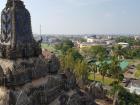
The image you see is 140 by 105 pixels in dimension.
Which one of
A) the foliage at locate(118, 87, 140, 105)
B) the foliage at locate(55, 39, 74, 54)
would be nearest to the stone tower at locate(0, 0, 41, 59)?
the foliage at locate(118, 87, 140, 105)

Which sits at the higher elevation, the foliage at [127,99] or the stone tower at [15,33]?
the stone tower at [15,33]

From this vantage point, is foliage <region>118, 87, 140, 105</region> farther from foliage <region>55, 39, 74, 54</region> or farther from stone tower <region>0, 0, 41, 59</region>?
foliage <region>55, 39, 74, 54</region>

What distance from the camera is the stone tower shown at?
73.2 feet

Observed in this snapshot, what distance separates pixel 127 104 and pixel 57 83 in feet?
37.1

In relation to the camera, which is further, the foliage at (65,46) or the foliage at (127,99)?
the foliage at (65,46)

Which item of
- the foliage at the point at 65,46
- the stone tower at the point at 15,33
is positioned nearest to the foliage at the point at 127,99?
the stone tower at the point at 15,33

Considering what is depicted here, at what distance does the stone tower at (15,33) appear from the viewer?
73.2ft

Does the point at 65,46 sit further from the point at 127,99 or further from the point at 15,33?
the point at 15,33

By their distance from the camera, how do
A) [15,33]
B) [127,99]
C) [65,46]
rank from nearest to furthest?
[15,33] → [127,99] → [65,46]

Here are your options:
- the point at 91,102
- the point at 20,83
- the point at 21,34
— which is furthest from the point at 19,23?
the point at 91,102

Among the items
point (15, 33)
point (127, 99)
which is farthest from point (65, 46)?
point (15, 33)

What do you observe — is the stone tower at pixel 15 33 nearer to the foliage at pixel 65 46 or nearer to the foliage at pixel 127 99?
the foliage at pixel 127 99

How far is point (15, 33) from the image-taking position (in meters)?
22.5

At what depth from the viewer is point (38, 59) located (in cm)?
2369
